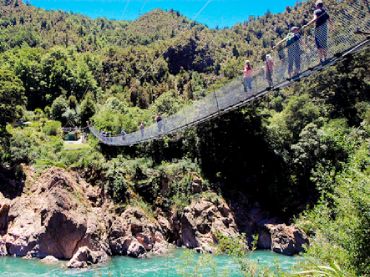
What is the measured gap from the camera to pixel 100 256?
15984 mm

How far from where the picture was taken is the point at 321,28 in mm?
6484

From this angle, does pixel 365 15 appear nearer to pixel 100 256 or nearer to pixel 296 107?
pixel 100 256

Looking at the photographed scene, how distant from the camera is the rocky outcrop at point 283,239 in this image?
18.0 m

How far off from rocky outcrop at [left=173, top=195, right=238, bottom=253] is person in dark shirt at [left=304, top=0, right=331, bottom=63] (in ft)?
40.5

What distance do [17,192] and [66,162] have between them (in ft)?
8.39

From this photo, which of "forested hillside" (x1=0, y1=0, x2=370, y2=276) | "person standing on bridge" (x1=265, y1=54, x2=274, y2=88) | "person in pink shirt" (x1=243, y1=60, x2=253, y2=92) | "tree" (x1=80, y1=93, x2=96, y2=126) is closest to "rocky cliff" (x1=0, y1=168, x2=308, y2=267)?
"forested hillside" (x1=0, y1=0, x2=370, y2=276)

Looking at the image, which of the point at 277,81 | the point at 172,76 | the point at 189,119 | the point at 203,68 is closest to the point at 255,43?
the point at 203,68

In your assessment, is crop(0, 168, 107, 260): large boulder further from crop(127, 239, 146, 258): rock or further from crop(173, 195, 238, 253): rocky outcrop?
crop(173, 195, 238, 253): rocky outcrop

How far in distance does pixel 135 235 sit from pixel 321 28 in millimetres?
13001

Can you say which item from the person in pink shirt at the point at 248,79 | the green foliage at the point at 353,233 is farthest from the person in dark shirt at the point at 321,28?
the person in pink shirt at the point at 248,79

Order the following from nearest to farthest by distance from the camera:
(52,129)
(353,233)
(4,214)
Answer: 1. (353,233)
2. (4,214)
3. (52,129)

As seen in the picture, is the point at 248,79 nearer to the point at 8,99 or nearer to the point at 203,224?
Result: the point at 203,224

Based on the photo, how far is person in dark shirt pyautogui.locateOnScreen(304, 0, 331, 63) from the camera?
6.39 metres

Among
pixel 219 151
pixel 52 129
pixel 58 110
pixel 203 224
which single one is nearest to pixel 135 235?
pixel 203 224
